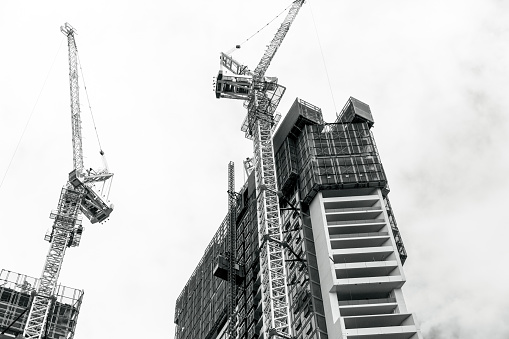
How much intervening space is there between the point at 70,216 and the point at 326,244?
38.3 metres

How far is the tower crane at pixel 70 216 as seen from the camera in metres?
83.8

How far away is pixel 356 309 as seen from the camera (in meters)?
83.6

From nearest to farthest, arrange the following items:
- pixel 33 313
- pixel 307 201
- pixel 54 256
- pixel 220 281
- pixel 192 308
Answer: pixel 33 313 < pixel 54 256 < pixel 307 201 < pixel 220 281 < pixel 192 308

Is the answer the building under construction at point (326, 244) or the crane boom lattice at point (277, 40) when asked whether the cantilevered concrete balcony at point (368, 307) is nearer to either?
the building under construction at point (326, 244)

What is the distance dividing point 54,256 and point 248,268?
3274 centimetres

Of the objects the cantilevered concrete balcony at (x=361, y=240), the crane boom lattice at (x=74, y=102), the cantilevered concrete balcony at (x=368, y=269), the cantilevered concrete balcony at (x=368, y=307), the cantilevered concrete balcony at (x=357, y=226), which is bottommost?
the cantilevered concrete balcony at (x=368, y=307)

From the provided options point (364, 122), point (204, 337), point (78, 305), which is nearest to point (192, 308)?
point (204, 337)

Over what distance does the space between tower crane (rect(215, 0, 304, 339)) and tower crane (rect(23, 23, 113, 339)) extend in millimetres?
25829

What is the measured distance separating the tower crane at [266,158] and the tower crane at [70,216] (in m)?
25.8

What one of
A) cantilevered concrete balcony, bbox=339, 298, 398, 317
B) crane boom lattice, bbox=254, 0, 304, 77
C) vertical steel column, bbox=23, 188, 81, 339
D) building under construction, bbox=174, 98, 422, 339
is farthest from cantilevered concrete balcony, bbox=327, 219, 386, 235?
vertical steel column, bbox=23, 188, 81, 339

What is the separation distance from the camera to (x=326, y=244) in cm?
9069

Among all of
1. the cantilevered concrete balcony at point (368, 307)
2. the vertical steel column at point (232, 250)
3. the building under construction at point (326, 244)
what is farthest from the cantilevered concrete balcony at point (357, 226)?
the vertical steel column at point (232, 250)

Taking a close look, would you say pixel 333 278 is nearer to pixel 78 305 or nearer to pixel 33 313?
pixel 33 313

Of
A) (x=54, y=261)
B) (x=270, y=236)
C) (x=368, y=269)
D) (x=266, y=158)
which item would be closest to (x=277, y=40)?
Answer: (x=266, y=158)
